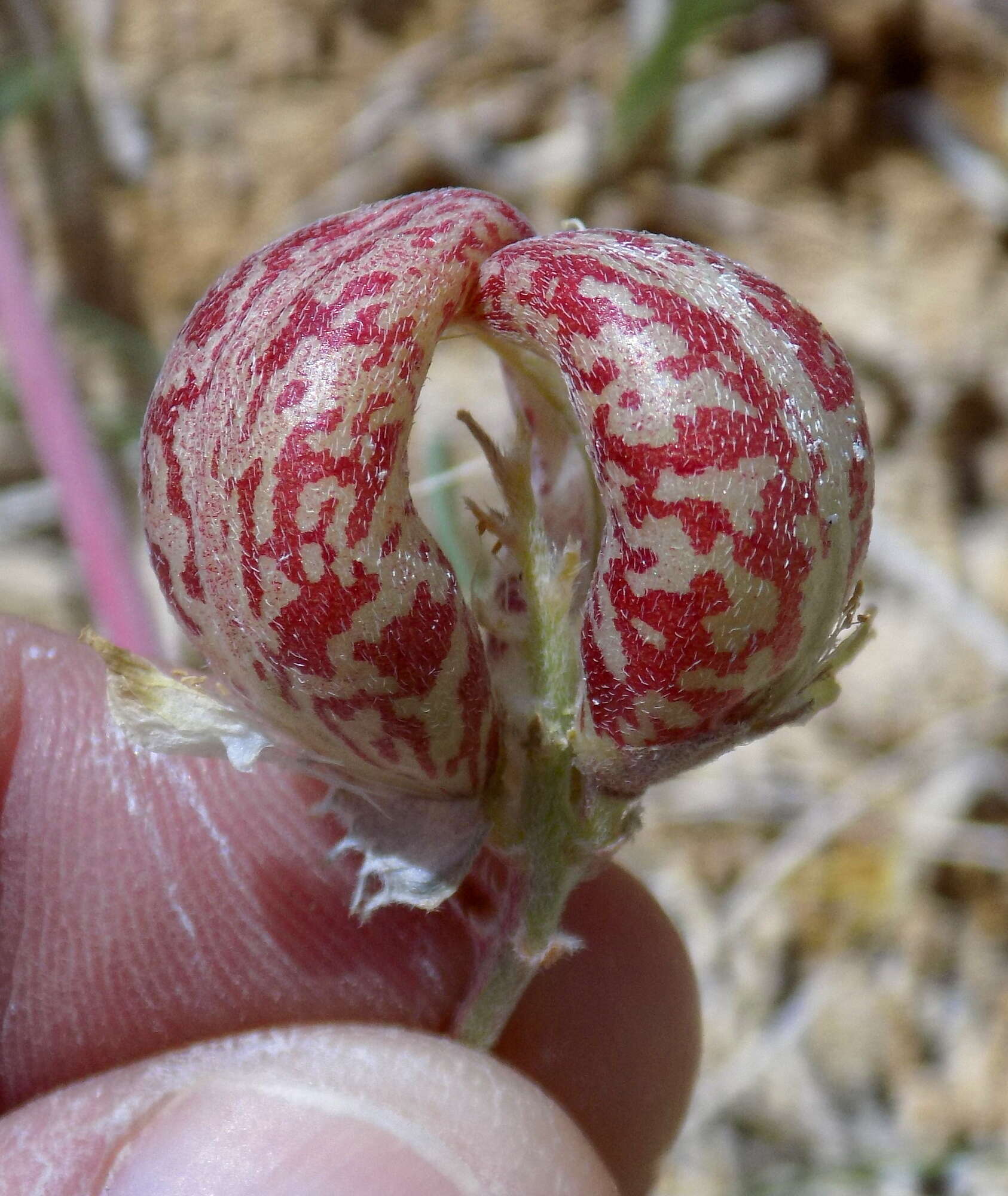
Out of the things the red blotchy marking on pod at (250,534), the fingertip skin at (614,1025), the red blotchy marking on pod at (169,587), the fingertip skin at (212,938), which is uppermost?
the red blotchy marking on pod at (250,534)

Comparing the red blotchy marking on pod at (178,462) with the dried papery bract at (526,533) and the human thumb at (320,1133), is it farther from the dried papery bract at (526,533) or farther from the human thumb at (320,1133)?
the human thumb at (320,1133)

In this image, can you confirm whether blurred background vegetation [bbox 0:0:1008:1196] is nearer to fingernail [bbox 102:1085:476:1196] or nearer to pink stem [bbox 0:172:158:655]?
pink stem [bbox 0:172:158:655]

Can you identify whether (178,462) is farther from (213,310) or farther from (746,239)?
(746,239)

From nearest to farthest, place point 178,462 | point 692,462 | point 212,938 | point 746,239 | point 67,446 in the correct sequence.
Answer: point 692,462, point 178,462, point 212,938, point 67,446, point 746,239

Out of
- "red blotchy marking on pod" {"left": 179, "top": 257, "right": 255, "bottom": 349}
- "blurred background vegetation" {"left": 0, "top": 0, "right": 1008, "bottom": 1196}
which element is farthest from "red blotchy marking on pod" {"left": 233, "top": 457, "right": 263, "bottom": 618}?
"blurred background vegetation" {"left": 0, "top": 0, "right": 1008, "bottom": 1196}

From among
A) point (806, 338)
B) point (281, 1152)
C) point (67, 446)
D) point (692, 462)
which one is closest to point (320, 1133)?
point (281, 1152)

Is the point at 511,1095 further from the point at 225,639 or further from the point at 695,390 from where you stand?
the point at 695,390

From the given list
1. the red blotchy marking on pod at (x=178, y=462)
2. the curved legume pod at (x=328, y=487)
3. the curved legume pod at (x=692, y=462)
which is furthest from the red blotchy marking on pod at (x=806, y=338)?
the red blotchy marking on pod at (x=178, y=462)
